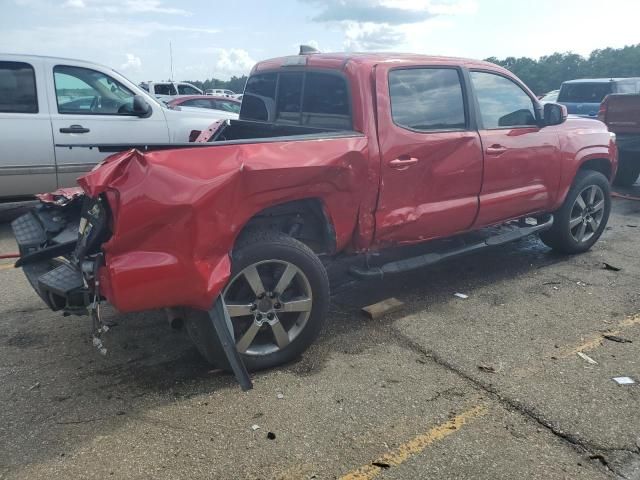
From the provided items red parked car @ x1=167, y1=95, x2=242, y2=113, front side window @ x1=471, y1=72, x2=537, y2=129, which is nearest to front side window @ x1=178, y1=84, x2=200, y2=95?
red parked car @ x1=167, y1=95, x2=242, y2=113

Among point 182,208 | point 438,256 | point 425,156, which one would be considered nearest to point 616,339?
point 438,256

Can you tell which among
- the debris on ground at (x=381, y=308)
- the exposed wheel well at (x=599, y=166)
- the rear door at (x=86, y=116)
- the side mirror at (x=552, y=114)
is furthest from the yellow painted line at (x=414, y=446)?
the rear door at (x=86, y=116)

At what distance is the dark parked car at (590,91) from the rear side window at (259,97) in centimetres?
1145

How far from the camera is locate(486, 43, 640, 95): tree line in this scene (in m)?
32.9

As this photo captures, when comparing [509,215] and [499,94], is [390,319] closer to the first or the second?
[509,215]

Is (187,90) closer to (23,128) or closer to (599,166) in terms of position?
(23,128)

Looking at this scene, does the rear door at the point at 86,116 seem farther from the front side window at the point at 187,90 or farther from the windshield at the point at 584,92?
the front side window at the point at 187,90

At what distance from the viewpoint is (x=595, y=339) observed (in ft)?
12.7

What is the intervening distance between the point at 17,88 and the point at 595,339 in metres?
6.30

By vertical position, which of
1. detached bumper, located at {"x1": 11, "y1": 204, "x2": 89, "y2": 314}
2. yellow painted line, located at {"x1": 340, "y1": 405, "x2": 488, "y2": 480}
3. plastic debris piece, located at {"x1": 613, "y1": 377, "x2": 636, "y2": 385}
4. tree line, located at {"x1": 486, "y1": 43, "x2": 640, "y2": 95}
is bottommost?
yellow painted line, located at {"x1": 340, "y1": 405, "x2": 488, "y2": 480}

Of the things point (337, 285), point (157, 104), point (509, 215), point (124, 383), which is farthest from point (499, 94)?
point (157, 104)

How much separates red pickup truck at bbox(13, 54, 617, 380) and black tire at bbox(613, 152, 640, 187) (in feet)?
14.6

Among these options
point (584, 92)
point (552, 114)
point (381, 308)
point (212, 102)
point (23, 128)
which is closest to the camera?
point (381, 308)

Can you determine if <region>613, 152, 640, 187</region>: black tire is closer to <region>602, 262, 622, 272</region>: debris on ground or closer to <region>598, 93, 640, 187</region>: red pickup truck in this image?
<region>598, 93, 640, 187</region>: red pickup truck
